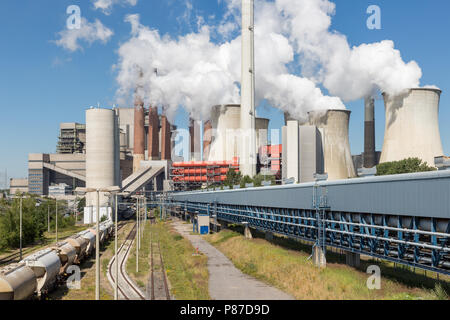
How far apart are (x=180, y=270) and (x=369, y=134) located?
90865 millimetres

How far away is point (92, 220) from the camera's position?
7569 cm

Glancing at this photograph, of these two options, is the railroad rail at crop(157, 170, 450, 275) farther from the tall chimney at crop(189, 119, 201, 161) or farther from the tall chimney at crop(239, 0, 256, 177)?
the tall chimney at crop(189, 119, 201, 161)

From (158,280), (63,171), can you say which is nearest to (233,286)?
(158,280)

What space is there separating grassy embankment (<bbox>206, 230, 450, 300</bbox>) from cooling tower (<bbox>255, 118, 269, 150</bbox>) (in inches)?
2786

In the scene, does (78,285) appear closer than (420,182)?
No

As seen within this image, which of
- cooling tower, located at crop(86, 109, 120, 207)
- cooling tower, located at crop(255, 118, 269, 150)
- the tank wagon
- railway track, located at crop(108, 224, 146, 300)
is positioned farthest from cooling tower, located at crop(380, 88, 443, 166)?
cooling tower, located at crop(86, 109, 120, 207)

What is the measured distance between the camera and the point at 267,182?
35.8m

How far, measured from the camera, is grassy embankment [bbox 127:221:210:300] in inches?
864

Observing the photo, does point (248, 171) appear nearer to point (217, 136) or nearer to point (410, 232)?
point (217, 136)

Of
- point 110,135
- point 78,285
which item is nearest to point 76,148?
point 110,135

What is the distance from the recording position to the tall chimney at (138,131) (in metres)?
131

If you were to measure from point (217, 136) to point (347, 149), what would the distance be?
30.8 m

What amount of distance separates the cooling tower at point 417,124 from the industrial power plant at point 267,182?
5.4 inches

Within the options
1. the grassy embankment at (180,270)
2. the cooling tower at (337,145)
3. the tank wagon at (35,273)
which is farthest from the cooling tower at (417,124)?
the tank wagon at (35,273)
